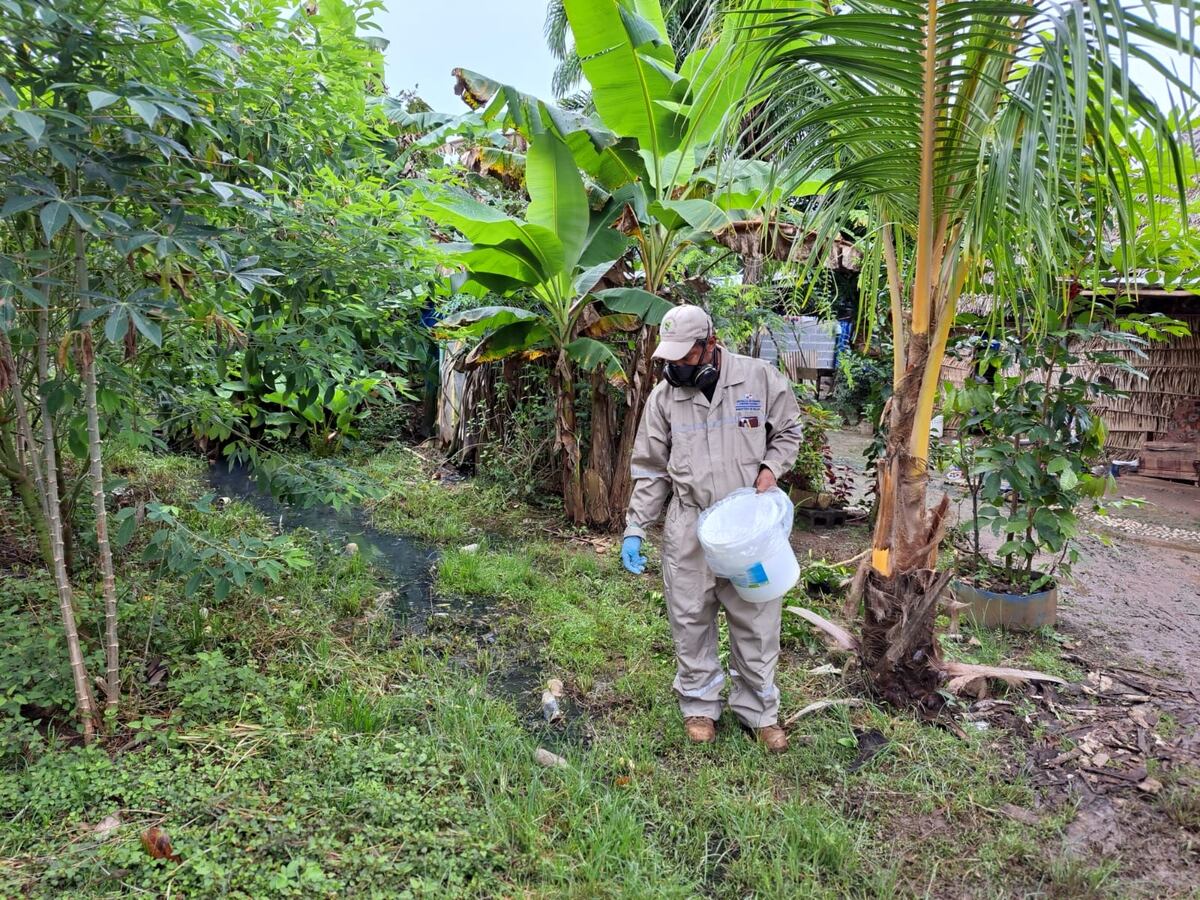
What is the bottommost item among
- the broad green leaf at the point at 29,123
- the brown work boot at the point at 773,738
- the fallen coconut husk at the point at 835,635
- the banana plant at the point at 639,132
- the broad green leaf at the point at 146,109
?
the brown work boot at the point at 773,738

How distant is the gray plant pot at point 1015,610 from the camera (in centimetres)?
382

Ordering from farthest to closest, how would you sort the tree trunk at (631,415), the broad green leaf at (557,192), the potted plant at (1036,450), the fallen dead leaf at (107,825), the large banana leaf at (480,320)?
the tree trunk at (631,415) → the large banana leaf at (480,320) → the broad green leaf at (557,192) → the potted plant at (1036,450) → the fallen dead leaf at (107,825)

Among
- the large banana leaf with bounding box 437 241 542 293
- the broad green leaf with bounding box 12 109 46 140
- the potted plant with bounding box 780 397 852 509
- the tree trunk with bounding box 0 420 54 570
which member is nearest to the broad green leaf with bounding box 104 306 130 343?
the broad green leaf with bounding box 12 109 46 140

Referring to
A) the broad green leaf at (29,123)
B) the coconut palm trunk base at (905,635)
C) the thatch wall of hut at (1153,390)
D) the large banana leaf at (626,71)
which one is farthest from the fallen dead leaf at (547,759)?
the thatch wall of hut at (1153,390)

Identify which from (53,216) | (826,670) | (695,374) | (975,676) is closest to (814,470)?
(826,670)

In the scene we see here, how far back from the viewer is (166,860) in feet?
6.27

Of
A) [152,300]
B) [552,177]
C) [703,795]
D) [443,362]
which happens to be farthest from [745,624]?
[443,362]

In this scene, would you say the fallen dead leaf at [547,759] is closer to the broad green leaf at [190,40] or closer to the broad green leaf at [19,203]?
the broad green leaf at [19,203]

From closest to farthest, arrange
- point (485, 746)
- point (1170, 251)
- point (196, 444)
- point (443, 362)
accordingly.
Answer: point (485, 746) → point (1170, 251) → point (196, 444) → point (443, 362)

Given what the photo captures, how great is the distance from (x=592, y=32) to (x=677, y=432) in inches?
116

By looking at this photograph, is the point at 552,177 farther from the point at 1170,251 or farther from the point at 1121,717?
the point at 1121,717

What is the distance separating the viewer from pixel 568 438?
549 cm

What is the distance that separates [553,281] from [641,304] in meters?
0.75

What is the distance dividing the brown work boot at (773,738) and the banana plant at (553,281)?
9.01 feet
